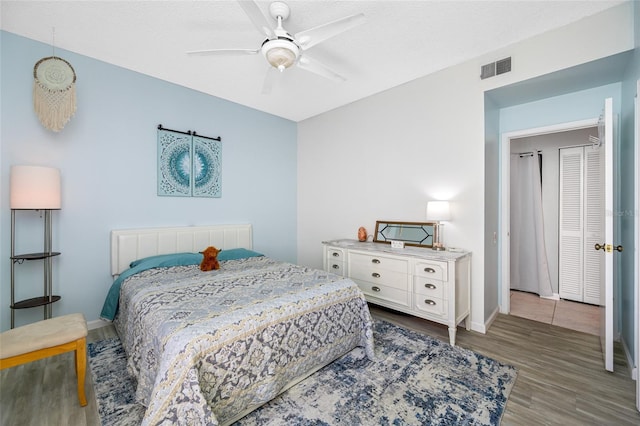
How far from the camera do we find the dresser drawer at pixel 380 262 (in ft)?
9.74

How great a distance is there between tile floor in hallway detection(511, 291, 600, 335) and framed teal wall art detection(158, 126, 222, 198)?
4.33 metres

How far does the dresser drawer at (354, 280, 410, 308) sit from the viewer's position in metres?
2.98

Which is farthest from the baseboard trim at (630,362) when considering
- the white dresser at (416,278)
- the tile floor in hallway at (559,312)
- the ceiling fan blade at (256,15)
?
the ceiling fan blade at (256,15)

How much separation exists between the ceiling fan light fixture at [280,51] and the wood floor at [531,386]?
270 centimetres

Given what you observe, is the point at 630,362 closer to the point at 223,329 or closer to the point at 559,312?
the point at 559,312

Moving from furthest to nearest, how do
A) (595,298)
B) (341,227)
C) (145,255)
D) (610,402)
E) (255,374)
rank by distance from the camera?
(341,227)
(595,298)
(145,255)
(610,402)
(255,374)

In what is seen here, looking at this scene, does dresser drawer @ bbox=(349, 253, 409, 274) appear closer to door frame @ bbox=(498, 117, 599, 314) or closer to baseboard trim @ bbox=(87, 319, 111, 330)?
door frame @ bbox=(498, 117, 599, 314)

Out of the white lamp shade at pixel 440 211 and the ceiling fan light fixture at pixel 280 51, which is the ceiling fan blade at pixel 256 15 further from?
the white lamp shade at pixel 440 211

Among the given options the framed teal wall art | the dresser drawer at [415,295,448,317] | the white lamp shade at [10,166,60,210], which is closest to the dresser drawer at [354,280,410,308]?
the dresser drawer at [415,295,448,317]

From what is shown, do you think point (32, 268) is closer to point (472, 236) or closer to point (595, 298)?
point (472, 236)

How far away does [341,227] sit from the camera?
4328 millimetres

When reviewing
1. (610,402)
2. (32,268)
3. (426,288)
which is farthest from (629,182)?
(32,268)

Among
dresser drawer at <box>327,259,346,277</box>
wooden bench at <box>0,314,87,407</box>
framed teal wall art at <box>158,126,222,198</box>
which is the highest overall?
framed teal wall art at <box>158,126,222,198</box>

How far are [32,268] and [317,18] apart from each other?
352 centimetres
